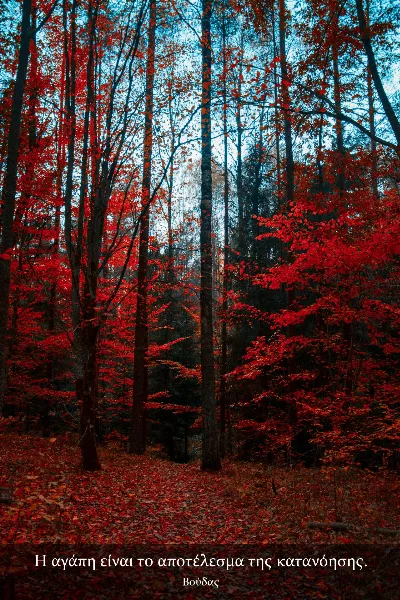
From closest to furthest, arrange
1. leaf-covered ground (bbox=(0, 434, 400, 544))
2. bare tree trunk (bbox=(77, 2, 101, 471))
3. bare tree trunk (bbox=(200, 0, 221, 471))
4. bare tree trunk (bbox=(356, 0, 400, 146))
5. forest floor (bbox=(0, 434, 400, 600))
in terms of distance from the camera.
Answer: forest floor (bbox=(0, 434, 400, 600)), leaf-covered ground (bbox=(0, 434, 400, 544)), bare tree trunk (bbox=(356, 0, 400, 146)), bare tree trunk (bbox=(77, 2, 101, 471)), bare tree trunk (bbox=(200, 0, 221, 471))

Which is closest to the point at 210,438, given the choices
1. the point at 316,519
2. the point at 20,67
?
the point at 316,519

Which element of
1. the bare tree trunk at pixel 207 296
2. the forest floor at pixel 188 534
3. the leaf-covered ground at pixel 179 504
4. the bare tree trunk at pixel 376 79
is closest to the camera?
the forest floor at pixel 188 534

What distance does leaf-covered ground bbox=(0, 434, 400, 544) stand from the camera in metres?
4.99

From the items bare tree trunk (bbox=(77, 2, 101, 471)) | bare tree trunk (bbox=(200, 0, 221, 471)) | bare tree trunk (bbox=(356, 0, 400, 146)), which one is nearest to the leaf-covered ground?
bare tree trunk (bbox=(200, 0, 221, 471))

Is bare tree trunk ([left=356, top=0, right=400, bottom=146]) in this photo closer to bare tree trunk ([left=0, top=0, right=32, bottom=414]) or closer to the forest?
the forest

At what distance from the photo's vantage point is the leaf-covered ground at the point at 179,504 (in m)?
4.99

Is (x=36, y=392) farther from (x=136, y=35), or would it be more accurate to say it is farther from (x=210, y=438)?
(x=136, y=35)

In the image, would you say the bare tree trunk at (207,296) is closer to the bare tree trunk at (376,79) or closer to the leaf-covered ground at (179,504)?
the leaf-covered ground at (179,504)

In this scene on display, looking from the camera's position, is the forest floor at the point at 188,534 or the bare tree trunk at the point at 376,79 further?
the bare tree trunk at the point at 376,79

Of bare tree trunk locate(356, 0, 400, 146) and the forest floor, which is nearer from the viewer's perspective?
the forest floor

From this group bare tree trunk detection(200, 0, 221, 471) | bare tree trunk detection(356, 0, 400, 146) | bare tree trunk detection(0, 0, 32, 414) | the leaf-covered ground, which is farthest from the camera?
bare tree trunk detection(200, 0, 221, 471)

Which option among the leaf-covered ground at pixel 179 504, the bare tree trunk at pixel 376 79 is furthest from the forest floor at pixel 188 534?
the bare tree trunk at pixel 376 79

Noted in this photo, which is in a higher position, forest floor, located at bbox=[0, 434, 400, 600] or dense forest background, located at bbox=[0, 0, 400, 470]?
dense forest background, located at bbox=[0, 0, 400, 470]

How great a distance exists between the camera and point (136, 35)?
27.2 ft
